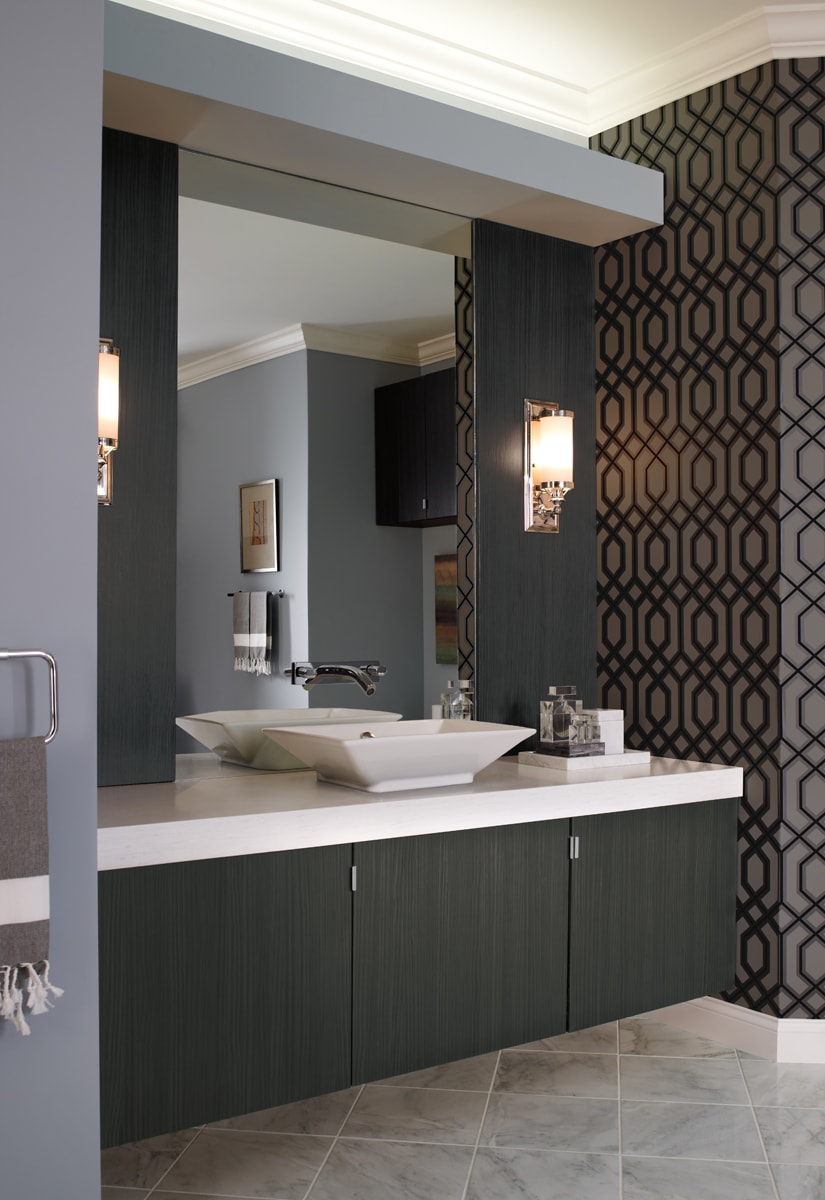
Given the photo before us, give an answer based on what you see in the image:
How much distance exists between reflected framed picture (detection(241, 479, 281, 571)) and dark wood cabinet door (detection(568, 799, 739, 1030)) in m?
1.05

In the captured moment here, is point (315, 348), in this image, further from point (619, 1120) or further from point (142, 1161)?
point (619, 1120)

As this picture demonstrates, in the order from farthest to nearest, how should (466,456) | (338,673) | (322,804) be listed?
(466,456), (338,673), (322,804)

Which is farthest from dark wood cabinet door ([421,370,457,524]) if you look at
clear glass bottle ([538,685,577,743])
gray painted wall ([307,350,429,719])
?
clear glass bottle ([538,685,577,743])

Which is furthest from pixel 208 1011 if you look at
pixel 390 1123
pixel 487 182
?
pixel 487 182

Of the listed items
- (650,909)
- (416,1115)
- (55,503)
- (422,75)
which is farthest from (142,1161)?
(422,75)

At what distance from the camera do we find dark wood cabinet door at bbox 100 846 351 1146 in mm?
2113

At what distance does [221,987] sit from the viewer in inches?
87.6

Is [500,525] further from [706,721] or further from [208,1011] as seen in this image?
[208,1011]

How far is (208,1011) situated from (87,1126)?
424mm

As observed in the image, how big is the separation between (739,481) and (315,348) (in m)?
1.41

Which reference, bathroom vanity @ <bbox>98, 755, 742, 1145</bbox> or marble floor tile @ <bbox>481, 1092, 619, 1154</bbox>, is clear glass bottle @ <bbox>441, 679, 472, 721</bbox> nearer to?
bathroom vanity @ <bbox>98, 755, 742, 1145</bbox>

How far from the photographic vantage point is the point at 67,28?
1.79 m

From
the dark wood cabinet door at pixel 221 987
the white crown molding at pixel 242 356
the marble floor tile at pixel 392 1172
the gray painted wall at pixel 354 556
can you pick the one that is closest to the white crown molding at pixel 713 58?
the gray painted wall at pixel 354 556

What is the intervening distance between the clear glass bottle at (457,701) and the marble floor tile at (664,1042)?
119 cm
